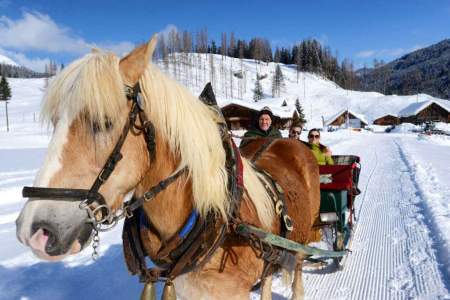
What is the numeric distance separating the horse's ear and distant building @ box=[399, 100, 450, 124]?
72.5 meters

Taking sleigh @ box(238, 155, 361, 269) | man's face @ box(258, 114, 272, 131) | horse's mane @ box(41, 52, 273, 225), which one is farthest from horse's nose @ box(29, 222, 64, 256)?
man's face @ box(258, 114, 272, 131)

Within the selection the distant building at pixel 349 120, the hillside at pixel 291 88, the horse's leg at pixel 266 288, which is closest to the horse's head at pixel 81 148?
Result: the horse's leg at pixel 266 288

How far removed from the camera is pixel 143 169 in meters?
1.67

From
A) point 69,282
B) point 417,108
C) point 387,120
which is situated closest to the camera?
point 69,282

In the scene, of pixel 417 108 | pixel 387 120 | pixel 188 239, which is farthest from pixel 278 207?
pixel 387 120

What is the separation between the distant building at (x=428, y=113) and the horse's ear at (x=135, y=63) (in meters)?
72.5

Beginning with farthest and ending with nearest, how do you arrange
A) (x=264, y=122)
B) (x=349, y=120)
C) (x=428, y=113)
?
(x=349, y=120) < (x=428, y=113) < (x=264, y=122)

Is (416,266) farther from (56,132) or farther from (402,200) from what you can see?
(56,132)

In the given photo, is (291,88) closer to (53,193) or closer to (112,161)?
(112,161)

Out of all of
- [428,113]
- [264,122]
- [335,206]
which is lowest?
[335,206]

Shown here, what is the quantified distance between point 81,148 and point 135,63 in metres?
0.47

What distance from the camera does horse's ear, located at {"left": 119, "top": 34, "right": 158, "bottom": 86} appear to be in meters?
1.60

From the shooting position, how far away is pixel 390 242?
5160 mm

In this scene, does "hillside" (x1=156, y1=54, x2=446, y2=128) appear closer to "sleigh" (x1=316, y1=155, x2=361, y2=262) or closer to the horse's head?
"sleigh" (x1=316, y1=155, x2=361, y2=262)
